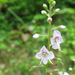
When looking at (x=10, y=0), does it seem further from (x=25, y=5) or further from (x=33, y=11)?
(x=33, y=11)

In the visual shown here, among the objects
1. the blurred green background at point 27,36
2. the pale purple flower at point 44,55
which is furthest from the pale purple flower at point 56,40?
the blurred green background at point 27,36

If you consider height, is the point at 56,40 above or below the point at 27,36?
below

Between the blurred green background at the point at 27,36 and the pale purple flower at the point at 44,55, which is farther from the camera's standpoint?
the blurred green background at the point at 27,36

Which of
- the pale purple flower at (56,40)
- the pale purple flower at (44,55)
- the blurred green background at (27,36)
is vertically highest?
the blurred green background at (27,36)

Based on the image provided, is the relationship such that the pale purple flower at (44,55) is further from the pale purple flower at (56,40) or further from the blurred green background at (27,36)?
the blurred green background at (27,36)

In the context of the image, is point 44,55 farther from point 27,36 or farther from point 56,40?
point 27,36

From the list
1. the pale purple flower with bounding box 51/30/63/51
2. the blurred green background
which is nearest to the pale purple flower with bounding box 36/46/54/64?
the pale purple flower with bounding box 51/30/63/51

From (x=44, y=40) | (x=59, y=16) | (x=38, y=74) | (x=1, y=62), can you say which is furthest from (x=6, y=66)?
(x=59, y=16)

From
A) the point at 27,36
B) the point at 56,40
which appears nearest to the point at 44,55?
the point at 56,40

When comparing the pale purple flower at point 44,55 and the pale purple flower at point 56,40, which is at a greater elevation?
the pale purple flower at point 56,40

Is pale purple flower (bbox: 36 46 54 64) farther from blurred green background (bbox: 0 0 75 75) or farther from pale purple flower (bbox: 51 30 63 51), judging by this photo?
blurred green background (bbox: 0 0 75 75)
